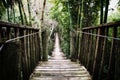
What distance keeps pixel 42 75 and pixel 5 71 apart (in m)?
2.45

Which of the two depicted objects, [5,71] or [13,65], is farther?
[13,65]

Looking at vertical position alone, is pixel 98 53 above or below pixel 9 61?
below

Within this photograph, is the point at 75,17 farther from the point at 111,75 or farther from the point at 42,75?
the point at 111,75

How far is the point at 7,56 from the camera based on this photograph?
138 cm

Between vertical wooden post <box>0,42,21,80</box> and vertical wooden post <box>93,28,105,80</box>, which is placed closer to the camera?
vertical wooden post <box>0,42,21,80</box>

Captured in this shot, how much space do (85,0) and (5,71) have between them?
607 centimetres

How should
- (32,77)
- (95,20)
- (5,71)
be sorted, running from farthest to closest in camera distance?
(95,20) < (32,77) < (5,71)

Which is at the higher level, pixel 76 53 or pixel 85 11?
pixel 85 11

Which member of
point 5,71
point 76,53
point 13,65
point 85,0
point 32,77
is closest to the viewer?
point 5,71

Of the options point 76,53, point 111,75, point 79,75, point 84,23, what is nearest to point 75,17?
point 84,23

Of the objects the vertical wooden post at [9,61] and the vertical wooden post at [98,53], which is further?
the vertical wooden post at [98,53]

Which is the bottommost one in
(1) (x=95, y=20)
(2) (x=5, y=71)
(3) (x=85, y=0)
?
(2) (x=5, y=71)

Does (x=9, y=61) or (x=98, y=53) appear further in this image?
(x=98, y=53)

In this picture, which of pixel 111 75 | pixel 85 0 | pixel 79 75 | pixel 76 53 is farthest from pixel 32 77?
pixel 85 0
